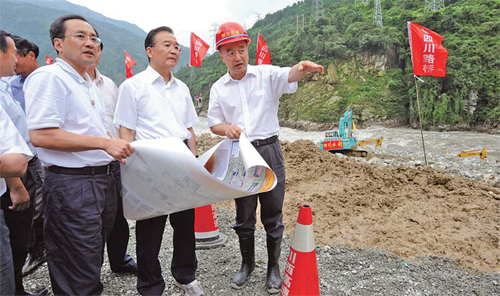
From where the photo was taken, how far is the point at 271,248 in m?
2.61

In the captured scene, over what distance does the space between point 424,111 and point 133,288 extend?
2456 centimetres

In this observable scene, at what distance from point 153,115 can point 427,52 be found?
8651mm

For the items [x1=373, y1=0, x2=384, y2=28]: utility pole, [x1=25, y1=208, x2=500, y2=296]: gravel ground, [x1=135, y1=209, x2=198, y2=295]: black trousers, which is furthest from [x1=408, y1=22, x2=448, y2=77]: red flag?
[x1=373, y1=0, x2=384, y2=28]: utility pole

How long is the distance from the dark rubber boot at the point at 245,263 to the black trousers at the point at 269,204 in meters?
0.07

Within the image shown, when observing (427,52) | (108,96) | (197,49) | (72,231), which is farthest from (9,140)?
(197,49)

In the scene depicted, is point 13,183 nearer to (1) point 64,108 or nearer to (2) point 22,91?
(1) point 64,108

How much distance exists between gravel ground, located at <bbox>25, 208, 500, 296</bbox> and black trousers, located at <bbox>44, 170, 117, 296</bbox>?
3.02 feet

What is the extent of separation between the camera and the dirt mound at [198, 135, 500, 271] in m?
3.71

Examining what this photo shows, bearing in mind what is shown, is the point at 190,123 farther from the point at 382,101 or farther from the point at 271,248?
the point at 382,101

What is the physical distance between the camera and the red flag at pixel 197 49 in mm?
12430

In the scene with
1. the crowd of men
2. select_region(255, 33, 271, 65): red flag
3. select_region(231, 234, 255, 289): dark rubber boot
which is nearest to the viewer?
the crowd of men

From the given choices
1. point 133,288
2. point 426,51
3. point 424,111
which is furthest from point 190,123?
point 424,111

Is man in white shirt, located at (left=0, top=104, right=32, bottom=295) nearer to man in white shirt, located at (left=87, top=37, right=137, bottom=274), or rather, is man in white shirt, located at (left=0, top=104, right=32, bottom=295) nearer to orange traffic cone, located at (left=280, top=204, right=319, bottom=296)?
man in white shirt, located at (left=87, top=37, right=137, bottom=274)

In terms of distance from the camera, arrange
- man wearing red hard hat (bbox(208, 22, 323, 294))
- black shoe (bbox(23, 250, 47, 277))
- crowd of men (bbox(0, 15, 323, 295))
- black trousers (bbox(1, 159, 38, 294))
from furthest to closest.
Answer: black shoe (bbox(23, 250, 47, 277))
man wearing red hard hat (bbox(208, 22, 323, 294))
black trousers (bbox(1, 159, 38, 294))
crowd of men (bbox(0, 15, 323, 295))
